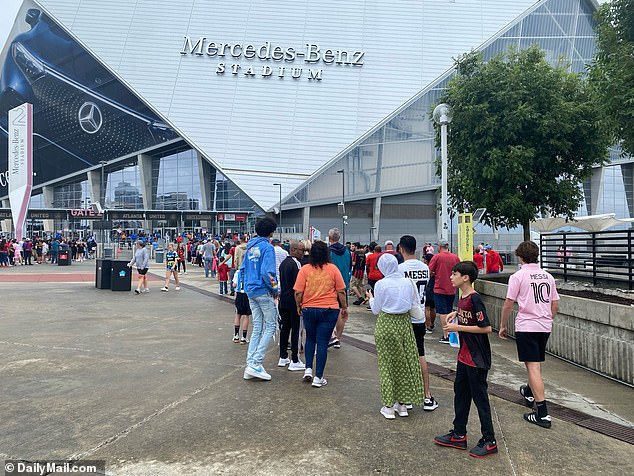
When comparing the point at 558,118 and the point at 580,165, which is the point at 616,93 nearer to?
the point at 558,118

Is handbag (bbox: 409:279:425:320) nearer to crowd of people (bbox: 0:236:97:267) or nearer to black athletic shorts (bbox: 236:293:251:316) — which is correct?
black athletic shorts (bbox: 236:293:251:316)

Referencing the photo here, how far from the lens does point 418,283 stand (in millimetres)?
5082

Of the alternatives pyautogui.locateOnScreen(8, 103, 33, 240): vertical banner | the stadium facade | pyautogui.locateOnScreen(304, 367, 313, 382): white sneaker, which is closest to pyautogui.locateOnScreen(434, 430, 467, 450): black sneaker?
pyautogui.locateOnScreen(304, 367, 313, 382): white sneaker

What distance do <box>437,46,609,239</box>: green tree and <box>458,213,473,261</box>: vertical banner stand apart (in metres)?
3.17

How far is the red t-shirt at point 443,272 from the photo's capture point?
24.4ft

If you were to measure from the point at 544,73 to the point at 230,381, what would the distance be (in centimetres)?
1254

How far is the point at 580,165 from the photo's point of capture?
13.6 meters

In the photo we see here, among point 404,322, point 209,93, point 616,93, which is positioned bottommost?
point 404,322

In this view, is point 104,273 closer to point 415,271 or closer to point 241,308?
point 241,308

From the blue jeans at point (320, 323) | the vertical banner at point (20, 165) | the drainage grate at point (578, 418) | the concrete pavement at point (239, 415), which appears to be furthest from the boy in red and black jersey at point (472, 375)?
the vertical banner at point (20, 165)

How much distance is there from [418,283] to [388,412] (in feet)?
4.80

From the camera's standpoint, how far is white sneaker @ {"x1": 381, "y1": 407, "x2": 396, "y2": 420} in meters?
4.25

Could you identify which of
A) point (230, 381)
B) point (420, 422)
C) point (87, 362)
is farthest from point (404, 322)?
point (87, 362)

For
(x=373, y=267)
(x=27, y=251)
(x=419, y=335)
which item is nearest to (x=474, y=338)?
(x=419, y=335)
